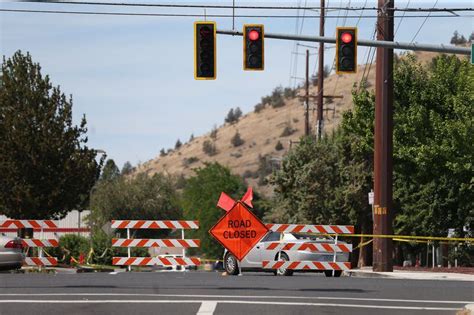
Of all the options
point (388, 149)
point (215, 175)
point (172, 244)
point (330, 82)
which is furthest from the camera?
point (330, 82)

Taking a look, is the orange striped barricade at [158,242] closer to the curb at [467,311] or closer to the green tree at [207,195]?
the curb at [467,311]

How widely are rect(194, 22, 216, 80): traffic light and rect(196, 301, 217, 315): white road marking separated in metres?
9.57

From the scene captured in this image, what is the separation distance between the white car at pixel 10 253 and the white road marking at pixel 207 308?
8.53 m

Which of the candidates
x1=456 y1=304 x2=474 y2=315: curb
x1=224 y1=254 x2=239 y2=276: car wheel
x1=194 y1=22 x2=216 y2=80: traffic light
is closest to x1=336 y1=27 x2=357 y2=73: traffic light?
x1=194 y1=22 x2=216 y2=80: traffic light

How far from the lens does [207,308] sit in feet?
54.1

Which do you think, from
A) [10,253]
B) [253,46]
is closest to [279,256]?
[253,46]

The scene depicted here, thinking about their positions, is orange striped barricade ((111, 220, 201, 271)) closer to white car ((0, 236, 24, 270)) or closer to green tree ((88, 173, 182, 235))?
white car ((0, 236, 24, 270))

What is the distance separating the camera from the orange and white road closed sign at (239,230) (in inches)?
918

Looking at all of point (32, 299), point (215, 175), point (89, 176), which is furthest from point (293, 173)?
point (215, 175)

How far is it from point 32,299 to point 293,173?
3532 cm

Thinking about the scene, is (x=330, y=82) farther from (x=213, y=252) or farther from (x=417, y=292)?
(x=417, y=292)

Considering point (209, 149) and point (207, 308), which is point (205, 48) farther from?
point (209, 149)

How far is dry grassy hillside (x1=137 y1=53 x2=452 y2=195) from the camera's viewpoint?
433ft

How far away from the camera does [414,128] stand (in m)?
41.4
